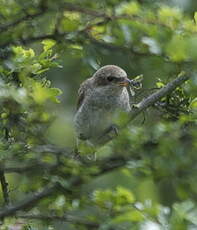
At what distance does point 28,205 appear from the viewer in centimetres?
343

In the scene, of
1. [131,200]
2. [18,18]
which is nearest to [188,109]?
[131,200]

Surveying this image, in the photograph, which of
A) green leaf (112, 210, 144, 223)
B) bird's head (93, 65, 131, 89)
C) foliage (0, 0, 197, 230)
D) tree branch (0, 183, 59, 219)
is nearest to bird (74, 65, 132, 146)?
bird's head (93, 65, 131, 89)

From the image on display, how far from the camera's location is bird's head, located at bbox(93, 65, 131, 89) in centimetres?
651

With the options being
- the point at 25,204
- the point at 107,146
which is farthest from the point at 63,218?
the point at 107,146

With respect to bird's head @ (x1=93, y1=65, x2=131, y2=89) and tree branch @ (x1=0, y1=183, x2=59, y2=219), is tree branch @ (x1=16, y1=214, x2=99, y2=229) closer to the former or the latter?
tree branch @ (x1=0, y1=183, x2=59, y2=219)

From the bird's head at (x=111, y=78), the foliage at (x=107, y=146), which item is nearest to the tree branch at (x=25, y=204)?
the foliage at (x=107, y=146)

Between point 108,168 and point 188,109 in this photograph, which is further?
point 188,109

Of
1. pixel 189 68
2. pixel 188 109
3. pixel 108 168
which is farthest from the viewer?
pixel 188 109

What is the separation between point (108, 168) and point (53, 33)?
75 centimetres

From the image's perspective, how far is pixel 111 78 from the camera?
669cm

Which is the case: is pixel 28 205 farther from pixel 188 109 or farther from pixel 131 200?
pixel 188 109

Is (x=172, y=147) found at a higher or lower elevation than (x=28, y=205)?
higher

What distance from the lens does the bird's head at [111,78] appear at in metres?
6.51

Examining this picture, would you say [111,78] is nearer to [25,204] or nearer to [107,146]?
[107,146]
